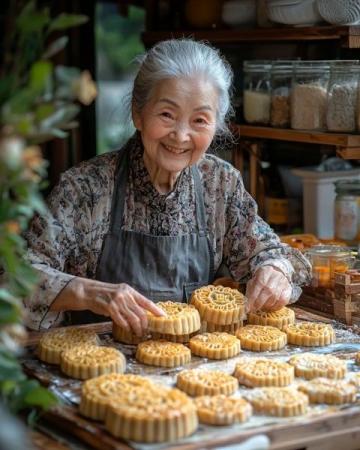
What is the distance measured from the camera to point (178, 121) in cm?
315

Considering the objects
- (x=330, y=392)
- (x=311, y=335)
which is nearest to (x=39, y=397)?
(x=330, y=392)

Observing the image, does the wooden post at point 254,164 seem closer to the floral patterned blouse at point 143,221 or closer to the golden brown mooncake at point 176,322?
the floral patterned blouse at point 143,221

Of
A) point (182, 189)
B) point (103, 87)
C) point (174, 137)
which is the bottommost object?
point (103, 87)

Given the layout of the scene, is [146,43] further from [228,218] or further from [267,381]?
[267,381]

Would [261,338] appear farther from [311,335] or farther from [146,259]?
[146,259]

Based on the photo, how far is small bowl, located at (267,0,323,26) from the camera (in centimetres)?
396

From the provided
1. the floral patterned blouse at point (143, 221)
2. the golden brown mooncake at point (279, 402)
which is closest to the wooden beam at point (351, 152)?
the floral patterned blouse at point (143, 221)

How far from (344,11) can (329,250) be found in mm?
971

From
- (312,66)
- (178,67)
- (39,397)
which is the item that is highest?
(178,67)

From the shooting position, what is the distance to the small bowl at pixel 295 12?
396cm

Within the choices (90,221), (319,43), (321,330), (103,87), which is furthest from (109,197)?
(103,87)

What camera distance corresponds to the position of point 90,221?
10.6 ft

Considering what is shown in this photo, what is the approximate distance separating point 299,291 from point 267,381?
921 millimetres

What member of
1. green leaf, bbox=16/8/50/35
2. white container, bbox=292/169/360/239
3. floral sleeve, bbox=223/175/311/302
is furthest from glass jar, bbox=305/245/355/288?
green leaf, bbox=16/8/50/35
